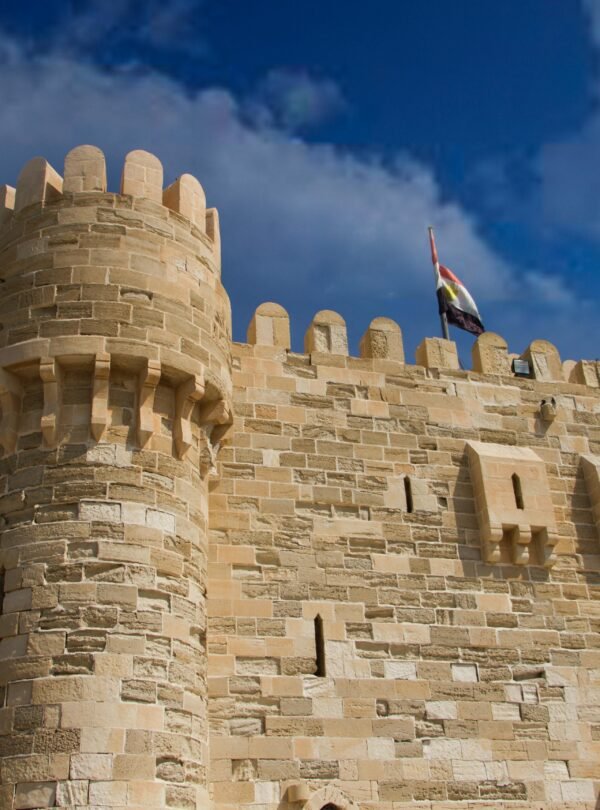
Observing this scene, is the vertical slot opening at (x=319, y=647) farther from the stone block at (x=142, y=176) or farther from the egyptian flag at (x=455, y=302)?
the egyptian flag at (x=455, y=302)

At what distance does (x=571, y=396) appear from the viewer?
12.9 metres

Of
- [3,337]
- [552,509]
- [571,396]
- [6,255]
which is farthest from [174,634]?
[571,396]

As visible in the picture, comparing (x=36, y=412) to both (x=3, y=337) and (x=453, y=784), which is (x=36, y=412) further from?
(x=453, y=784)

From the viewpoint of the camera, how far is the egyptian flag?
580 inches

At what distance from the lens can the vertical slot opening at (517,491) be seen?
11.6m

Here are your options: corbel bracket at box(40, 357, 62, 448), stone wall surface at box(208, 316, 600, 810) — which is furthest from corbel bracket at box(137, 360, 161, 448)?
stone wall surface at box(208, 316, 600, 810)

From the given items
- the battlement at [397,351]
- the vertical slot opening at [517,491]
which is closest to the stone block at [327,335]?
the battlement at [397,351]

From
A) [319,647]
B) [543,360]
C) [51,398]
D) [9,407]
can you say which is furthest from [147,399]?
[543,360]

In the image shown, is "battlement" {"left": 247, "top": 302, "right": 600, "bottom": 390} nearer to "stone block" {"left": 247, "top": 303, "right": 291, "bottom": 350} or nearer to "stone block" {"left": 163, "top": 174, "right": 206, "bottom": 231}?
"stone block" {"left": 247, "top": 303, "right": 291, "bottom": 350}

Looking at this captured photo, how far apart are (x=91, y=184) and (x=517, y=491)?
5812 millimetres

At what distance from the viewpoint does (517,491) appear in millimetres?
11719

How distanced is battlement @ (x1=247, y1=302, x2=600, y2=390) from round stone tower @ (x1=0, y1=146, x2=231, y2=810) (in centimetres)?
103

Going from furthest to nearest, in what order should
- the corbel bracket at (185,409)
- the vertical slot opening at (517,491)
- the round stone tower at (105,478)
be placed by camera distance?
1. the vertical slot opening at (517,491)
2. the corbel bracket at (185,409)
3. the round stone tower at (105,478)

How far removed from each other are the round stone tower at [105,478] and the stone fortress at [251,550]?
0.9 inches
